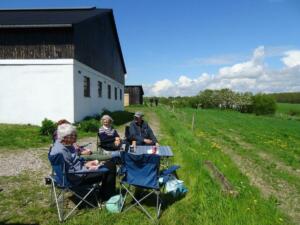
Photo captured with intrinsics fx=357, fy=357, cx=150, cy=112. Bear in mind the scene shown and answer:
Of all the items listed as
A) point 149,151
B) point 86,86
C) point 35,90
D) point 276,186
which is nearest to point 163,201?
point 149,151

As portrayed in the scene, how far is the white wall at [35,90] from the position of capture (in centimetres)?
1591

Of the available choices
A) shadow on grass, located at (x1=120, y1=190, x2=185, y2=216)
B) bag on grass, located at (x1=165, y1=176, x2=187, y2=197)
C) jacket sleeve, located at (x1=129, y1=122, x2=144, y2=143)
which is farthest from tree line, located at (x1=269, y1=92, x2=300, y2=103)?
shadow on grass, located at (x1=120, y1=190, x2=185, y2=216)

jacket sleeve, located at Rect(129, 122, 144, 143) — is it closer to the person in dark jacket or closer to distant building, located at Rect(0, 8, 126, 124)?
the person in dark jacket

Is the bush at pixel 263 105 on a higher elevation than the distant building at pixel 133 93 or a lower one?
lower

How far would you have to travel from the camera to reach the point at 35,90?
52.4 feet

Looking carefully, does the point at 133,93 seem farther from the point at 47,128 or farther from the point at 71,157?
the point at 71,157

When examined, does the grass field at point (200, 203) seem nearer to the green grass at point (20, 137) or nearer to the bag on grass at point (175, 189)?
the bag on grass at point (175, 189)

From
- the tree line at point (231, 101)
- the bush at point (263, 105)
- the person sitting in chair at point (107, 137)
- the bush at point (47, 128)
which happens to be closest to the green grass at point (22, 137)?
the bush at point (47, 128)

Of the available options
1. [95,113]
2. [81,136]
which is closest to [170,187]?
[81,136]

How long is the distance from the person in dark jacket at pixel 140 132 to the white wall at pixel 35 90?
8475mm

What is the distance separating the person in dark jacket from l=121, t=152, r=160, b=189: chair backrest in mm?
2655

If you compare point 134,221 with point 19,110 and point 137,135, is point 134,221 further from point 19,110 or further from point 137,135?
point 19,110

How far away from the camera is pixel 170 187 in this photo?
19.7 ft

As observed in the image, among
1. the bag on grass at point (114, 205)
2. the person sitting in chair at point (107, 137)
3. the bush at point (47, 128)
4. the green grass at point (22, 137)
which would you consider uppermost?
the person sitting in chair at point (107, 137)
